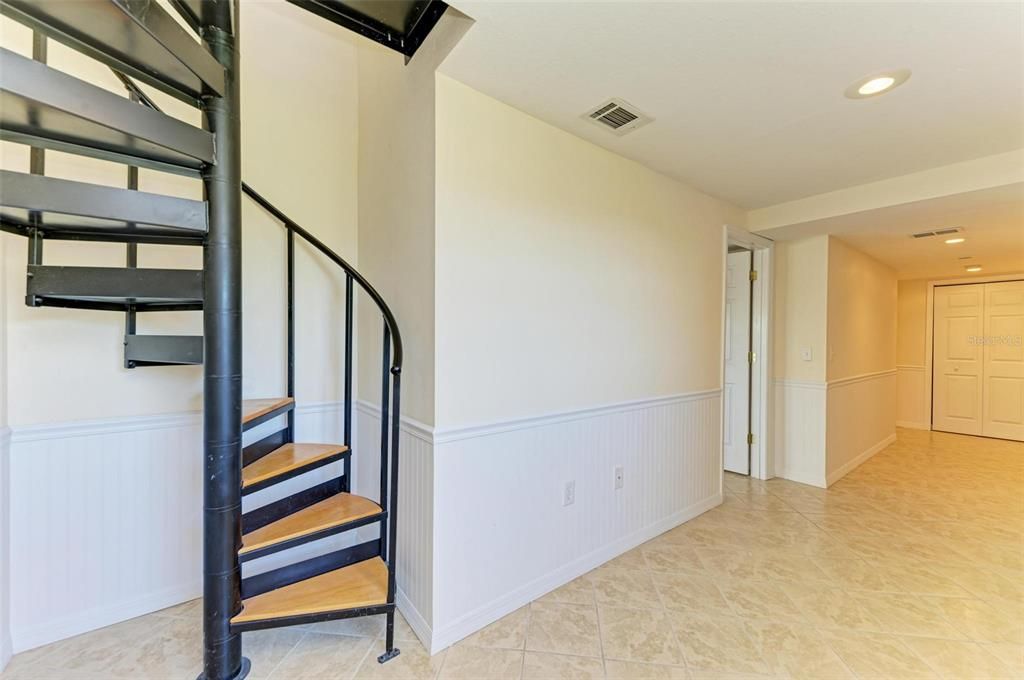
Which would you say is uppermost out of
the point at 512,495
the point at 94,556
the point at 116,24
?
the point at 116,24

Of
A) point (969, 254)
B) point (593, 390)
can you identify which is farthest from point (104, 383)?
point (969, 254)

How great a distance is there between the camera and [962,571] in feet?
7.76

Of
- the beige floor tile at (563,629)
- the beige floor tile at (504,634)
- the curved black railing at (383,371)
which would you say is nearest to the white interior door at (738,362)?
the beige floor tile at (563,629)

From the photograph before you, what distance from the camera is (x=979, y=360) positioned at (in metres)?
5.53

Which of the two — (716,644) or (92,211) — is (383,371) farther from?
(716,644)

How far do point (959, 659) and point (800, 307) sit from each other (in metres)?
2.78

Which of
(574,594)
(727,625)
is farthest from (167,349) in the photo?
(727,625)

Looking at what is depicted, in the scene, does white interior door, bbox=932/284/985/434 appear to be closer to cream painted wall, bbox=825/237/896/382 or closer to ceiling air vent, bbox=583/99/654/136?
cream painted wall, bbox=825/237/896/382

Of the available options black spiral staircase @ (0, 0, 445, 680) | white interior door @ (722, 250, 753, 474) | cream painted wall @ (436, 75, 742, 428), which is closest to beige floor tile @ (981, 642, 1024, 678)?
cream painted wall @ (436, 75, 742, 428)

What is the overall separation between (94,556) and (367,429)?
1261 millimetres

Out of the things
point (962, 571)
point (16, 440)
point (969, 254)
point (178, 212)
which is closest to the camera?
point (178, 212)

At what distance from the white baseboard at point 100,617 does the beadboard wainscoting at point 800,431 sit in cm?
449

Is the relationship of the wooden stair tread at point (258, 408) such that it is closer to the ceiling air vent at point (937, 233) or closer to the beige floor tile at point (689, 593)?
the beige floor tile at point (689, 593)

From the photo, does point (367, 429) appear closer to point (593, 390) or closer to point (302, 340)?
point (302, 340)
